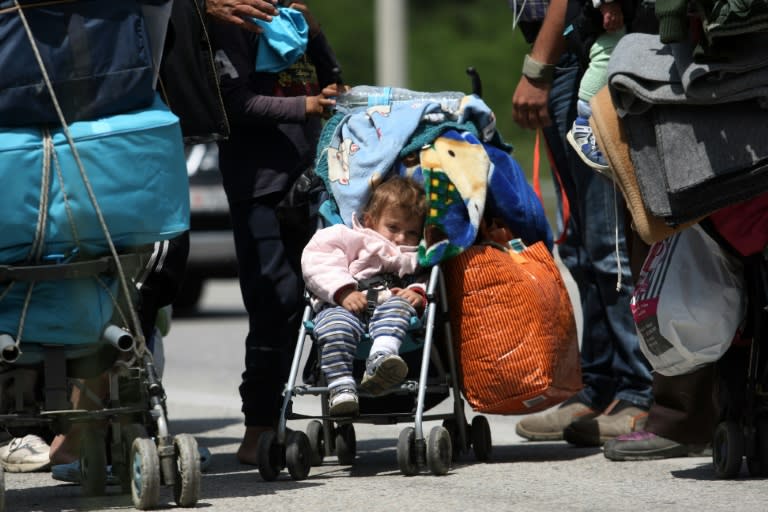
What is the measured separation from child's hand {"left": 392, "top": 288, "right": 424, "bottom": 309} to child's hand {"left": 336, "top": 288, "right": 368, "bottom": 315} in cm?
14

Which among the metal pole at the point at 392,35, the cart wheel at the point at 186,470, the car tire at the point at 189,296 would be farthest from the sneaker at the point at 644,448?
the metal pole at the point at 392,35

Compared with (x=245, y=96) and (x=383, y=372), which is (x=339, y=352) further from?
(x=245, y=96)

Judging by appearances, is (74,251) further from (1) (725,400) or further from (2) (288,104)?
(1) (725,400)

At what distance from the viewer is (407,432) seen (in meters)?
5.95

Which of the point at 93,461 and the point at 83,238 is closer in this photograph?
the point at 83,238

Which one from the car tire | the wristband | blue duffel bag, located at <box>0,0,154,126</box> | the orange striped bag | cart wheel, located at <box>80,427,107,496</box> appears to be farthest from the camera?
the car tire

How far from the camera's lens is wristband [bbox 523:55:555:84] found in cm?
675

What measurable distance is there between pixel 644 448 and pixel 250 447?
1551mm

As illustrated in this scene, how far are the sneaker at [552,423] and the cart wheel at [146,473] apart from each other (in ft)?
8.09

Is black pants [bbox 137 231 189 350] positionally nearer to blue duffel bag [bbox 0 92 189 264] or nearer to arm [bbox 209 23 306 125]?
arm [bbox 209 23 306 125]

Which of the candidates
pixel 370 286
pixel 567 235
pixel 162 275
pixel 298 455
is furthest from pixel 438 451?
pixel 567 235

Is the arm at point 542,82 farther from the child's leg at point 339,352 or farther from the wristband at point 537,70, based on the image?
the child's leg at point 339,352

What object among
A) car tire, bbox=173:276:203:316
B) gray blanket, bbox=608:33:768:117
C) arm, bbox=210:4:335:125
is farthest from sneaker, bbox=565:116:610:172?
car tire, bbox=173:276:203:316

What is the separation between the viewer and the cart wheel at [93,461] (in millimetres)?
5535
